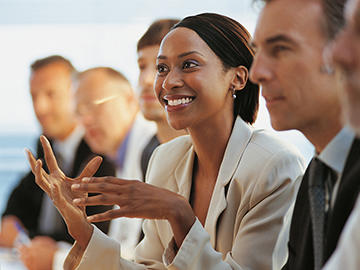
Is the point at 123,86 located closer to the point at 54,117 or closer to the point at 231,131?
the point at 54,117

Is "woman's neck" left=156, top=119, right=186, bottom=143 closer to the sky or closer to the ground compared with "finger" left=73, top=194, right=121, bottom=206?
closer to the ground

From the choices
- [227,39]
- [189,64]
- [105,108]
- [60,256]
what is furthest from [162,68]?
[60,256]

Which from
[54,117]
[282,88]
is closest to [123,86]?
[54,117]

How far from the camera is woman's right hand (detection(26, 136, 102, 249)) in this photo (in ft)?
4.45

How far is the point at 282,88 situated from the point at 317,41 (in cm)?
11

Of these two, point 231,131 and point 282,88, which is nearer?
point 282,88

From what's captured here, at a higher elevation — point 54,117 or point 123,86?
point 123,86

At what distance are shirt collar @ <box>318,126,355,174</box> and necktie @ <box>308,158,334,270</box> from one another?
1.1 inches

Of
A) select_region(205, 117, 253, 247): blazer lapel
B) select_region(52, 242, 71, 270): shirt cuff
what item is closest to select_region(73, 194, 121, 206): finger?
select_region(205, 117, 253, 247): blazer lapel

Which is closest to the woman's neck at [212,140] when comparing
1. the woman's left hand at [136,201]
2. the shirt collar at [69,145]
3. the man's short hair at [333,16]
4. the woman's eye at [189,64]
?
the woman's eye at [189,64]

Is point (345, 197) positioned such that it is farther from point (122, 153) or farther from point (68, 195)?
point (122, 153)

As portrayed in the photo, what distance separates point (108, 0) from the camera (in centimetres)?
1535

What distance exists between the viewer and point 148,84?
2.20 m

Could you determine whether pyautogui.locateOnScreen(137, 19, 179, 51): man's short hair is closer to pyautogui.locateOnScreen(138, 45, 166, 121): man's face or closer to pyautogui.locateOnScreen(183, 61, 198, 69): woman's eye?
pyautogui.locateOnScreen(138, 45, 166, 121): man's face
